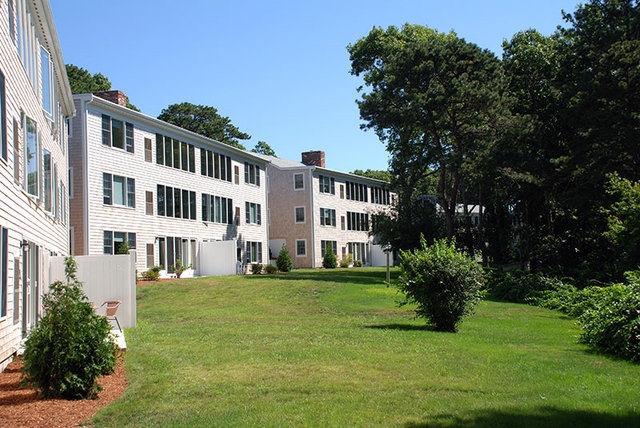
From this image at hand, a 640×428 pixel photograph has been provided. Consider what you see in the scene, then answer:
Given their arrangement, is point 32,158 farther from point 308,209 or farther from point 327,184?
point 327,184

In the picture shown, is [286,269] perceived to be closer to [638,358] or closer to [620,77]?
[620,77]

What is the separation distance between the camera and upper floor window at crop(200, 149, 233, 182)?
39.9 metres

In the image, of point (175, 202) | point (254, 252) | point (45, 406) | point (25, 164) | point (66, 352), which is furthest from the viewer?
point (254, 252)

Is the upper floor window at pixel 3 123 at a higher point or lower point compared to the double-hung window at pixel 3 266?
higher

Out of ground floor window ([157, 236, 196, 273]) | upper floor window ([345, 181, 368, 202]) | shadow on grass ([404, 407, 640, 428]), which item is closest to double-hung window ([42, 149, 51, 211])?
shadow on grass ([404, 407, 640, 428])

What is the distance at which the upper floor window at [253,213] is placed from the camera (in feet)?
148

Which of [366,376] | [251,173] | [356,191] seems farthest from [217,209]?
[366,376]

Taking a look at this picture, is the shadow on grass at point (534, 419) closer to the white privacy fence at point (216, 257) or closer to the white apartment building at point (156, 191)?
the white apartment building at point (156, 191)

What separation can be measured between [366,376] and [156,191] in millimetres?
26939

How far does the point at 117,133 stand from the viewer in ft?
105

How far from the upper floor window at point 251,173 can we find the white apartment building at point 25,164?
82.5 feet

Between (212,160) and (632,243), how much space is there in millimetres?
24209

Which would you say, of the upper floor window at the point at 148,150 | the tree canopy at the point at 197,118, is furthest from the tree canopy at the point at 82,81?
the upper floor window at the point at 148,150

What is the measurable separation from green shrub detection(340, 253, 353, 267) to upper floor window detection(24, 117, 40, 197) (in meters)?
41.6
